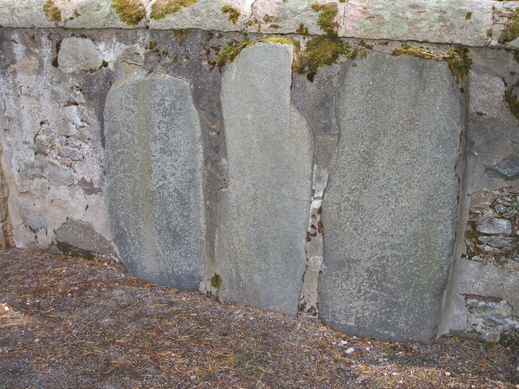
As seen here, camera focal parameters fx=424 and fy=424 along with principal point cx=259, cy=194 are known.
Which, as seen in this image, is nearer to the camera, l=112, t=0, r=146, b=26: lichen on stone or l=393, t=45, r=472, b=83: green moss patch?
l=393, t=45, r=472, b=83: green moss patch

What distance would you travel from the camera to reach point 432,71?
6.03ft

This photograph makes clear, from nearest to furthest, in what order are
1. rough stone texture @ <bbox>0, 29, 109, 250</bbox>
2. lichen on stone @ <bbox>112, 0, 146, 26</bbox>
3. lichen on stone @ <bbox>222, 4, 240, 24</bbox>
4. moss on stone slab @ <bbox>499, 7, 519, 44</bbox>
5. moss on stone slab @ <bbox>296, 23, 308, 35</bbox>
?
1. moss on stone slab @ <bbox>499, 7, 519, 44</bbox>
2. moss on stone slab @ <bbox>296, 23, 308, 35</bbox>
3. lichen on stone @ <bbox>222, 4, 240, 24</bbox>
4. lichen on stone @ <bbox>112, 0, 146, 26</bbox>
5. rough stone texture @ <bbox>0, 29, 109, 250</bbox>

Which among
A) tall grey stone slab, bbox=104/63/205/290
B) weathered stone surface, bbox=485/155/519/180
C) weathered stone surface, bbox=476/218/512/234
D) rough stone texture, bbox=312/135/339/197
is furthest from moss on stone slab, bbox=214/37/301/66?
weathered stone surface, bbox=476/218/512/234

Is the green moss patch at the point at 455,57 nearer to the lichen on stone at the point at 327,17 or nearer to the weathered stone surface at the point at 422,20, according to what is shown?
the weathered stone surface at the point at 422,20

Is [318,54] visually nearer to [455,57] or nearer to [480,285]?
[455,57]

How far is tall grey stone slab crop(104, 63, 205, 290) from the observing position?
7.93ft

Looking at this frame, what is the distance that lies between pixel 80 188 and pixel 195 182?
96cm

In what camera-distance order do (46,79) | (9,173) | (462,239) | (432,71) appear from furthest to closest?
(9,173)
(46,79)
(462,239)
(432,71)

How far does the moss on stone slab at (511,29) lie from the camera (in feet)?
5.69

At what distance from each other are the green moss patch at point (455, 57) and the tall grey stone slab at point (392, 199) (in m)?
0.03

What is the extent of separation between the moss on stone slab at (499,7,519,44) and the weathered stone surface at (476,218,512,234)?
31.4 inches

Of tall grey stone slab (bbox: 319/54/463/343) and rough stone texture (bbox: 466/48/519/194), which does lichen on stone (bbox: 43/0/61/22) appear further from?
rough stone texture (bbox: 466/48/519/194)

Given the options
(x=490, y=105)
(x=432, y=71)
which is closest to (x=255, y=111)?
(x=432, y=71)

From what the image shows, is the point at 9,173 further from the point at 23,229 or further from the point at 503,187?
the point at 503,187
